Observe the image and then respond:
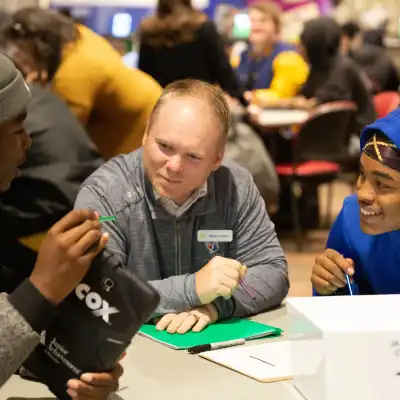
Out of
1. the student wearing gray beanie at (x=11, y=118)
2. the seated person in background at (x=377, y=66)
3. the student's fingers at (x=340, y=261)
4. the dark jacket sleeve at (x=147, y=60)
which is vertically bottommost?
the seated person in background at (x=377, y=66)

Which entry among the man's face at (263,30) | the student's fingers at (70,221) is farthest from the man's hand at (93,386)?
the man's face at (263,30)

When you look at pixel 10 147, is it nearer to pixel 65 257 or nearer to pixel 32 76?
pixel 65 257

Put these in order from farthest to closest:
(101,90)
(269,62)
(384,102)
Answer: (384,102) < (269,62) < (101,90)

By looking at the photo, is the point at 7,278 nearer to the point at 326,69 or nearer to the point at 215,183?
the point at 215,183

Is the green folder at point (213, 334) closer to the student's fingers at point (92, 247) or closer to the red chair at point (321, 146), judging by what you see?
the student's fingers at point (92, 247)

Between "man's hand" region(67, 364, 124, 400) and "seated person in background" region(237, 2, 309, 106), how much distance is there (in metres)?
5.10

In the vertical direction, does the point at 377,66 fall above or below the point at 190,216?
below

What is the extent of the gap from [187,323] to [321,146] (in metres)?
4.19

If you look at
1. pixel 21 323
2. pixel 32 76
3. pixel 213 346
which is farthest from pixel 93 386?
pixel 32 76

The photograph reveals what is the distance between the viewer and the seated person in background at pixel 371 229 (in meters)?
1.61

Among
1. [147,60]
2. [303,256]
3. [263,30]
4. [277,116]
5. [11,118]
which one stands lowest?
[303,256]

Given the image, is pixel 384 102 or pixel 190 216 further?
pixel 384 102

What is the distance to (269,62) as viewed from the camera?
6.43 meters

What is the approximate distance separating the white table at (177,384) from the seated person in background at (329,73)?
16.0ft
